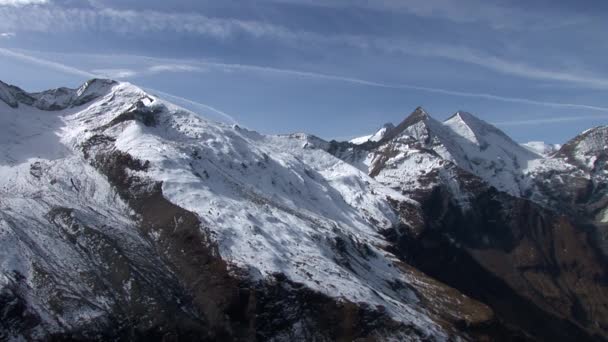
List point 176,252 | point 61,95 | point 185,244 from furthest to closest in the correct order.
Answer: point 61,95, point 185,244, point 176,252

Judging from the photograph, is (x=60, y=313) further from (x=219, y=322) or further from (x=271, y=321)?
(x=271, y=321)

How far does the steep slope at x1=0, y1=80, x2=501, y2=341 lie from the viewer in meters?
73.8

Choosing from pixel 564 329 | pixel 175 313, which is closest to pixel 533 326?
pixel 564 329

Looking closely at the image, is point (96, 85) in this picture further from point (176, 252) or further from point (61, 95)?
point (176, 252)

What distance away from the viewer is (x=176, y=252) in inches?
3553

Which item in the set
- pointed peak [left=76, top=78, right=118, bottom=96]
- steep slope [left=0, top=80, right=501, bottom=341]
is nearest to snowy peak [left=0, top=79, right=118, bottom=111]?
pointed peak [left=76, top=78, right=118, bottom=96]

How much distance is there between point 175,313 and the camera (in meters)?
76.6

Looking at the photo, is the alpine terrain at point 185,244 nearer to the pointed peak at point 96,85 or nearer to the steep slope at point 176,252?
the steep slope at point 176,252

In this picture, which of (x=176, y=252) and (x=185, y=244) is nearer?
(x=176, y=252)

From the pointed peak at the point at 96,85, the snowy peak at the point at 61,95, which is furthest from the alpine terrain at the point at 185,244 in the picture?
the pointed peak at the point at 96,85

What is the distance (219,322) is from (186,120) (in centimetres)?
7895

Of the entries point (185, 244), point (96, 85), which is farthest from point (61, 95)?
point (185, 244)

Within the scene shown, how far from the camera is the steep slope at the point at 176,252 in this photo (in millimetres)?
73750

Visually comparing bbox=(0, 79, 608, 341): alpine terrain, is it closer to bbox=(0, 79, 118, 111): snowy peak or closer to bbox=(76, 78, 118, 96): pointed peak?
bbox=(0, 79, 118, 111): snowy peak
